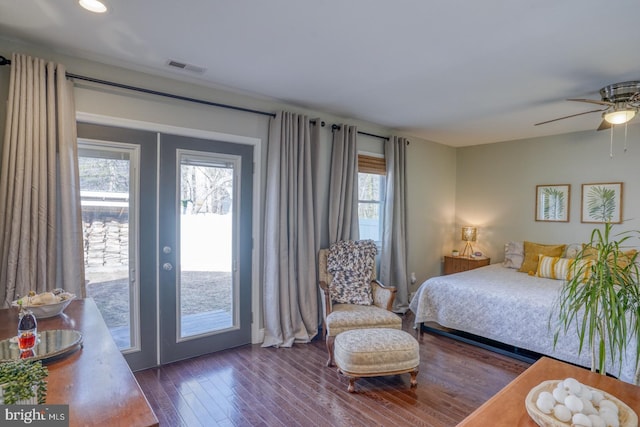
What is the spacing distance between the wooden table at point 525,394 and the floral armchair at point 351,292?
1.53 meters

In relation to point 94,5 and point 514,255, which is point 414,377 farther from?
point 94,5

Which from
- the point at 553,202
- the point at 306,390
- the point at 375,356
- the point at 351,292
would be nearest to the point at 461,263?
the point at 553,202

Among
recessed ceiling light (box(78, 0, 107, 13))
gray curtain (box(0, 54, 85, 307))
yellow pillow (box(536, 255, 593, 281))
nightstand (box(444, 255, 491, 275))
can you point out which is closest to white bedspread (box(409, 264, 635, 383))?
yellow pillow (box(536, 255, 593, 281))

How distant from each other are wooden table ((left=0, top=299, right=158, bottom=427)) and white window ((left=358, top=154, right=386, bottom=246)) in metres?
3.50

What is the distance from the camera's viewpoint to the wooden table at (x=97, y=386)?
1.00 meters

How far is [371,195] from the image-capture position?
4801 millimetres

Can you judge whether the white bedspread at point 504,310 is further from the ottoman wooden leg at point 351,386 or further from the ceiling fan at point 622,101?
the ceiling fan at point 622,101

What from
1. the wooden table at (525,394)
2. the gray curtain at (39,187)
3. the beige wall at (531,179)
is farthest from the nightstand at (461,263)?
the gray curtain at (39,187)

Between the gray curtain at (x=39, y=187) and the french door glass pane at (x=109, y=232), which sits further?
the french door glass pane at (x=109, y=232)

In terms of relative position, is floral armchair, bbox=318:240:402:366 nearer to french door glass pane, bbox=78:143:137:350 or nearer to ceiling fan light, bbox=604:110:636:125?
french door glass pane, bbox=78:143:137:350

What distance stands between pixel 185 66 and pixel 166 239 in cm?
151

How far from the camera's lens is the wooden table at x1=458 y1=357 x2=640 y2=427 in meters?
1.35

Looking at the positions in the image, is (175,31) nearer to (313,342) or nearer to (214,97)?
(214,97)

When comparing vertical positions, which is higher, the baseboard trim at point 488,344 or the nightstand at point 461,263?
the nightstand at point 461,263
